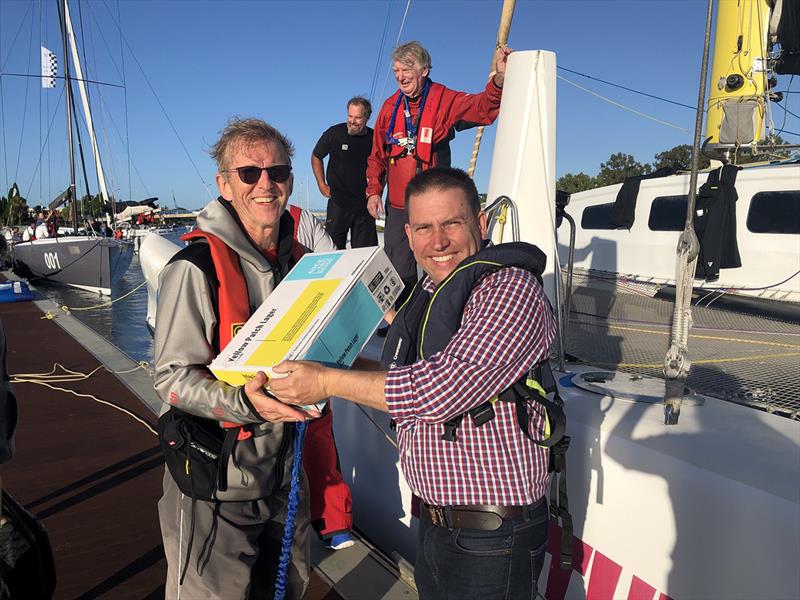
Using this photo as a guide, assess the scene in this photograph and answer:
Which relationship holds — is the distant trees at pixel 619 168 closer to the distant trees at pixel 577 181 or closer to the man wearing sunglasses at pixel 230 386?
the distant trees at pixel 577 181

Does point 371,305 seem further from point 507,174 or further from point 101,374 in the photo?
point 101,374

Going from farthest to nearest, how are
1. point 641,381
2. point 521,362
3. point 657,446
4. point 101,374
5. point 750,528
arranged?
1. point 101,374
2. point 641,381
3. point 657,446
4. point 750,528
5. point 521,362

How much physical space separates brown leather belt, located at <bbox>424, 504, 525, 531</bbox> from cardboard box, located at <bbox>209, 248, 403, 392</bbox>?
53 centimetres

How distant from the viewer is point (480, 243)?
2.07 m

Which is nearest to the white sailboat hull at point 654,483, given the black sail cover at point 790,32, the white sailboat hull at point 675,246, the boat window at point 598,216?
the black sail cover at point 790,32

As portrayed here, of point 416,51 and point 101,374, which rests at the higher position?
point 416,51

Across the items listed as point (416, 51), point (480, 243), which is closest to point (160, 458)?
point (416, 51)

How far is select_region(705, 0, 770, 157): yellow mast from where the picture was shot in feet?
26.9

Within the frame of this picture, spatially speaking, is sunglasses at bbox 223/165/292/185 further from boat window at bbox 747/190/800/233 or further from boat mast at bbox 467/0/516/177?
boat window at bbox 747/190/800/233

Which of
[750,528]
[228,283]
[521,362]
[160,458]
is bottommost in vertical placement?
[160,458]

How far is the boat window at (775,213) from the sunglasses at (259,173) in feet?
26.3

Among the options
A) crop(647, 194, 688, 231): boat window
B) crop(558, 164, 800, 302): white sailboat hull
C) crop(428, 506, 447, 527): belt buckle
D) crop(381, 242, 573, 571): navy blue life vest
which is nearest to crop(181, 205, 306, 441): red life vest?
crop(381, 242, 573, 571): navy blue life vest

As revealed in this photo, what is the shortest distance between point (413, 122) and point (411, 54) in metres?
0.41

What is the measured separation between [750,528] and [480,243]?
3.97 feet
